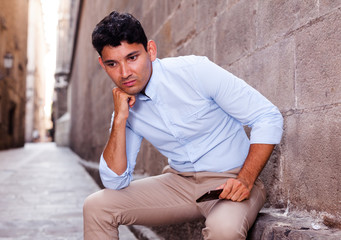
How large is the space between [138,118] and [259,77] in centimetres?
68

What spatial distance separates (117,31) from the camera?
197 cm

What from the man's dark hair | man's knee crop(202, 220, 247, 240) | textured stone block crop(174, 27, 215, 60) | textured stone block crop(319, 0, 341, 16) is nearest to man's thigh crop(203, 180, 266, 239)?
man's knee crop(202, 220, 247, 240)

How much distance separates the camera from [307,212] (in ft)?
5.41

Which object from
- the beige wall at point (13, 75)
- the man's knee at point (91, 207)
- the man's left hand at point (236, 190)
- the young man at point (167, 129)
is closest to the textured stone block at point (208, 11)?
the young man at point (167, 129)

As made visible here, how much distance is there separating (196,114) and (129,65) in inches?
16.4

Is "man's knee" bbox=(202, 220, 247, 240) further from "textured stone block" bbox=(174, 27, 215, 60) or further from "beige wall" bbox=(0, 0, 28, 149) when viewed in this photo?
"beige wall" bbox=(0, 0, 28, 149)

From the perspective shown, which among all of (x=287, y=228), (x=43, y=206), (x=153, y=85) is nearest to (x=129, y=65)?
(x=153, y=85)

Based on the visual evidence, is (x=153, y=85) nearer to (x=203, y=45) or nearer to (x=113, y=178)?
(x=113, y=178)

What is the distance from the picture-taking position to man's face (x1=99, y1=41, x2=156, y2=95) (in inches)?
78.7

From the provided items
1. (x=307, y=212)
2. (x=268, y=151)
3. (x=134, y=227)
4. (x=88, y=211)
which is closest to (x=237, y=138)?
(x=268, y=151)

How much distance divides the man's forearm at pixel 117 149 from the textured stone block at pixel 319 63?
893 millimetres

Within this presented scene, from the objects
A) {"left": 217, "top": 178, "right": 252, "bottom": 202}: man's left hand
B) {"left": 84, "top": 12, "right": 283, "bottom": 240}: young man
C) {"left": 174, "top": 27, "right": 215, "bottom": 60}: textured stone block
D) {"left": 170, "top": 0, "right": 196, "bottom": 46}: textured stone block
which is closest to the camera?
{"left": 217, "top": 178, "right": 252, "bottom": 202}: man's left hand

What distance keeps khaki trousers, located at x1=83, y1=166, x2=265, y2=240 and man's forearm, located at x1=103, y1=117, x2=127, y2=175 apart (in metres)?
0.13

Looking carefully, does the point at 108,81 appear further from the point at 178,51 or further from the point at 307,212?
the point at 307,212
